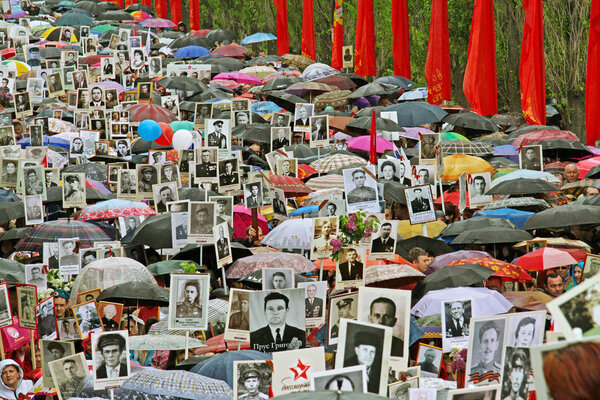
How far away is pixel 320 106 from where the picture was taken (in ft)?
77.4

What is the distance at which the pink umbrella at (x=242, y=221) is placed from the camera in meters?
13.4

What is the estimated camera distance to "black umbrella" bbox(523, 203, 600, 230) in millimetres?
11914

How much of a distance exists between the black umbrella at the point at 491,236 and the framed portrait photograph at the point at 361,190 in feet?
3.17

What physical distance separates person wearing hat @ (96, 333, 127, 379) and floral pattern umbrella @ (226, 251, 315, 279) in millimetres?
3424

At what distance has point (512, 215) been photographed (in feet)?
42.3

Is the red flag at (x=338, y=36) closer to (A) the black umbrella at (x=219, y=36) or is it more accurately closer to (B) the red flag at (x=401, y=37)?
(B) the red flag at (x=401, y=37)

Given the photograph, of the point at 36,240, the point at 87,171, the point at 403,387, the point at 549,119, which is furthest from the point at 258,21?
the point at 403,387

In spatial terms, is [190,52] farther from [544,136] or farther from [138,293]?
[138,293]

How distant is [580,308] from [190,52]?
29.0 m

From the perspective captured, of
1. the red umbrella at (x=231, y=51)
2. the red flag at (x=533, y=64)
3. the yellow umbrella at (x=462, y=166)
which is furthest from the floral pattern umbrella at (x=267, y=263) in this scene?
the red umbrella at (x=231, y=51)

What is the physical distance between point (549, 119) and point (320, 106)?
4555 millimetres

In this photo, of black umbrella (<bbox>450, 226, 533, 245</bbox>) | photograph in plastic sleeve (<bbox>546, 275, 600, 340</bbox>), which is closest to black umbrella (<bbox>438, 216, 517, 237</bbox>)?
black umbrella (<bbox>450, 226, 533, 245</bbox>)

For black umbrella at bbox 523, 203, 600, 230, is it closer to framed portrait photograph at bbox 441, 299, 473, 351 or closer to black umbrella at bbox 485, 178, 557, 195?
black umbrella at bbox 485, 178, 557, 195

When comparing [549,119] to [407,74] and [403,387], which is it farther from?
[403,387]
